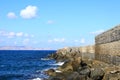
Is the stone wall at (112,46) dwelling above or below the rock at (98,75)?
above

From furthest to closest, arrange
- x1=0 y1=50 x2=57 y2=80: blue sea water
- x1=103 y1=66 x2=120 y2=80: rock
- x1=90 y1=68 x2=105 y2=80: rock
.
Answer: x1=0 y1=50 x2=57 y2=80: blue sea water, x1=90 y1=68 x2=105 y2=80: rock, x1=103 y1=66 x2=120 y2=80: rock

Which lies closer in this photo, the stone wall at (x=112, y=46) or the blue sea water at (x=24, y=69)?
the stone wall at (x=112, y=46)

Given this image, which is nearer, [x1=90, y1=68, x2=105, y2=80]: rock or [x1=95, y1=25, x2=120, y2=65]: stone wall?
[x1=90, y1=68, x2=105, y2=80]: rock

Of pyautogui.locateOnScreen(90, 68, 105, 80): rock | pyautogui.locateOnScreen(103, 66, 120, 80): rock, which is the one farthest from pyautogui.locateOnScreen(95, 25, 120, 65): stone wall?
pyautogui.locateOnScreen(90, 68, 105, 80): rock

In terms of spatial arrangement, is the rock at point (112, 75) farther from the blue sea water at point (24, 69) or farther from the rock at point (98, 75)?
the blue sea water at point (24, 69)

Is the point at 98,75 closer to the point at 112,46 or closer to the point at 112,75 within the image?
the point at 112,75

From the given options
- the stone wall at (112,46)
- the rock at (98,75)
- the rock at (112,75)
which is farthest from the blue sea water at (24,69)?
the rock at (112,75)

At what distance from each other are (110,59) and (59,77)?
584 cm

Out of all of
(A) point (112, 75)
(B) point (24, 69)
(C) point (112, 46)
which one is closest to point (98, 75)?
(A) point (112, 75)

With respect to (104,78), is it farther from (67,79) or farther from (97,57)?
(97,57)

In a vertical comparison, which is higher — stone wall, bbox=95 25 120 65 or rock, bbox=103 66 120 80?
stone wall, bbox=95 25 120 65

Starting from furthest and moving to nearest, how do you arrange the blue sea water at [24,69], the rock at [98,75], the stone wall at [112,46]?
the blue sea water at [24,69]
the stone wall at [112,46]
the rock at [98,75]

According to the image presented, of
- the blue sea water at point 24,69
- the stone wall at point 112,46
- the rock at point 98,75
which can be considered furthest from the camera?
the blue sea water at point 24,69

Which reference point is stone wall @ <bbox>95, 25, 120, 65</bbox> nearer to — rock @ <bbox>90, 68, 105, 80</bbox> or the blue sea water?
rock @ <bbox>90, 68, 105, 80</bbox>
